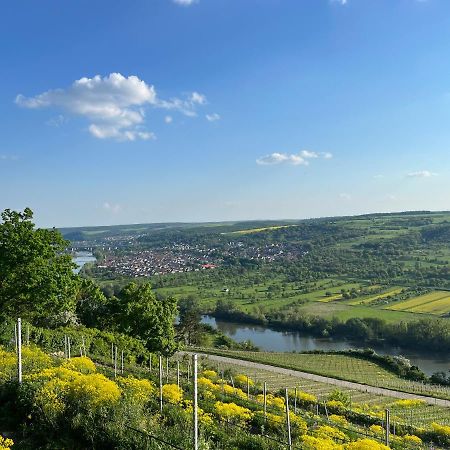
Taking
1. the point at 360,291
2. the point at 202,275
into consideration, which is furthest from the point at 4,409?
the point at 202,275

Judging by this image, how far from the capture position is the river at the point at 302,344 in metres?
58.0

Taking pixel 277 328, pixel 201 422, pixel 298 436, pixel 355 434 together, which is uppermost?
pixel 201 422

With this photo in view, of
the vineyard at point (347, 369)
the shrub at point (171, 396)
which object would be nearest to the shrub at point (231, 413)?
the shrub at point (171, 396)

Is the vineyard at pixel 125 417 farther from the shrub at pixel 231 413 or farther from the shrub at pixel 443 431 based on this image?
the shrub at pixel 443 431

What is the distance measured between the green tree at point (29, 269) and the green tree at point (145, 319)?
29.6 ft

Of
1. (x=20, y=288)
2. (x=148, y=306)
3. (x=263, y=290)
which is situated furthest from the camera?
(x=263, y=290)

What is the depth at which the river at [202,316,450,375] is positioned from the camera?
5797cm

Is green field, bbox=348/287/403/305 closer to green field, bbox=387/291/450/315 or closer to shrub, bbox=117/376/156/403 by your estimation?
green field, bbox=387/291/450/315

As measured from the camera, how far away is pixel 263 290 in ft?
380

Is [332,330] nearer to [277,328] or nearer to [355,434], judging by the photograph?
[277,328]

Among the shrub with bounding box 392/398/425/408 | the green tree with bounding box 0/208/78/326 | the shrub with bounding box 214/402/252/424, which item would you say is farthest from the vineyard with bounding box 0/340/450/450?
the shrub with bounding box 392/398/425/408

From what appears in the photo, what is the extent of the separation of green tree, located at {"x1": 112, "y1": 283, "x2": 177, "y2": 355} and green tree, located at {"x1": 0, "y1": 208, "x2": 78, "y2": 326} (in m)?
9.03

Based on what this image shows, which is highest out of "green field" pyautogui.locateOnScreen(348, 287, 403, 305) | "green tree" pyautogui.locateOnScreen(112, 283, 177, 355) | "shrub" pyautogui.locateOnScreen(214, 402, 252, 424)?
"shrub" pyautogui.locateOnScreen(214, 402, 252, 424)

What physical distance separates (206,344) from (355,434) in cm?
4444
